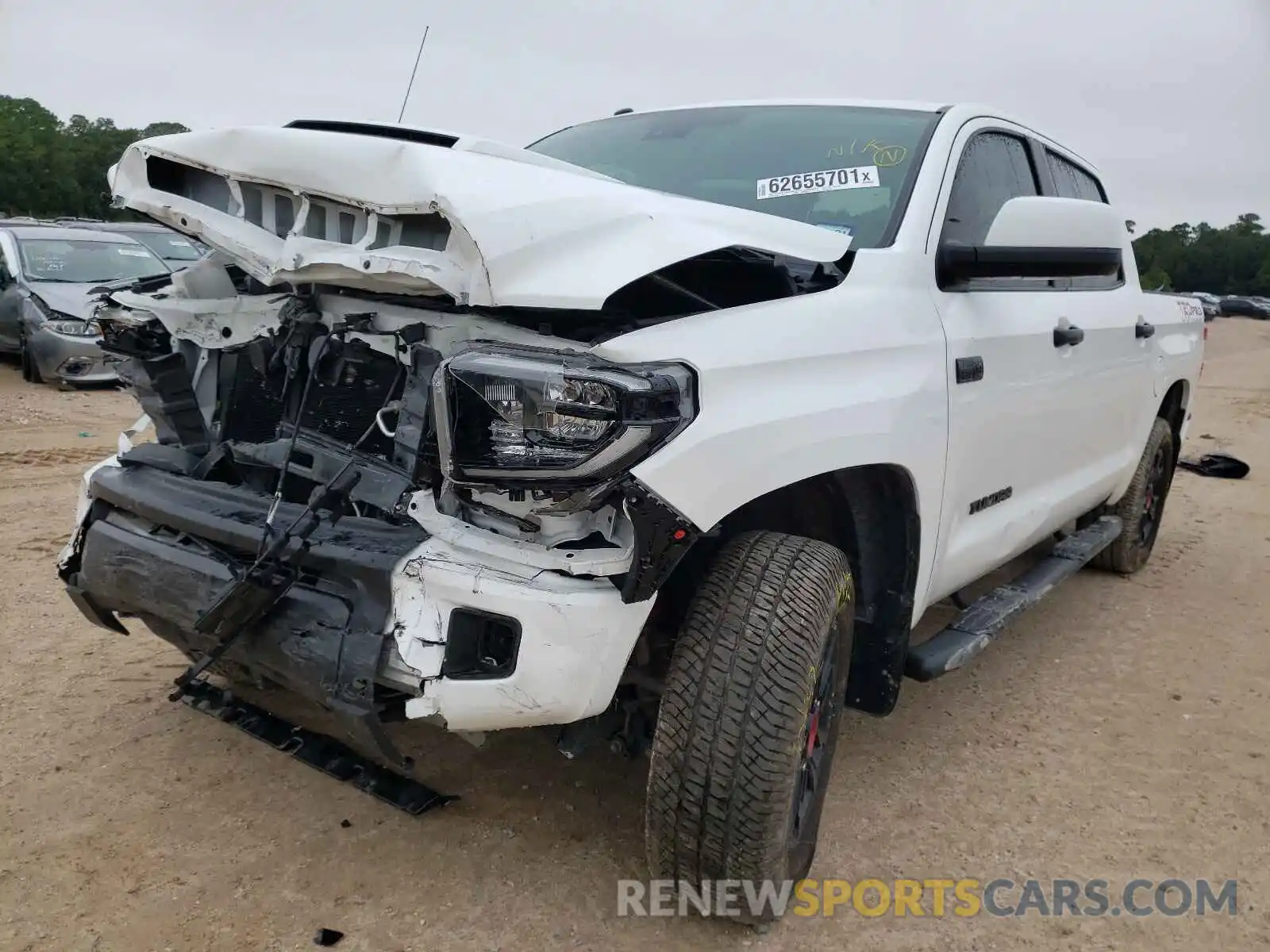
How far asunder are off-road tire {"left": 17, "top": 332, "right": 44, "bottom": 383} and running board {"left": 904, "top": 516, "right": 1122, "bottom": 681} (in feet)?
31.2

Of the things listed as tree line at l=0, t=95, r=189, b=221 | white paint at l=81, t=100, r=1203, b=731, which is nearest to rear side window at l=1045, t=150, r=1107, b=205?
white paint at l=81, t=100, r=1203, b=731

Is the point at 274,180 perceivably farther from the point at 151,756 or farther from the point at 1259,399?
the point at 1259,399

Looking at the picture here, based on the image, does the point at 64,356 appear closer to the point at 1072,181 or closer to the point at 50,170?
the point at 1072,181

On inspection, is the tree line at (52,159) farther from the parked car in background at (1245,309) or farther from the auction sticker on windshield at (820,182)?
the auction sticker on windshield at (820,182)

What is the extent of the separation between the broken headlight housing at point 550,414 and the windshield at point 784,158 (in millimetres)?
1108

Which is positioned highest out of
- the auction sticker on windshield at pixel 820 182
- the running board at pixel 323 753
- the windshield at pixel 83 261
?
the auction sticker on windshield at pixel 820 182

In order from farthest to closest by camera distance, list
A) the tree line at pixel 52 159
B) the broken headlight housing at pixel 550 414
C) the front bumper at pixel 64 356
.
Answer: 1. the tree line at pixel 52 159
2. the front bumper at pixel 64 356
3. the broken headlight housing at pixel 550 414

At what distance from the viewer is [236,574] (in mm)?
2150

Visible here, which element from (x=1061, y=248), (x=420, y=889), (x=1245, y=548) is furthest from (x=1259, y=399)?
→ (x=420, y=889)

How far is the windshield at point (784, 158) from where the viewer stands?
287 cm

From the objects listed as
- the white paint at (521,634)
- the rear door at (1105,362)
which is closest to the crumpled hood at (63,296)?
the rear door at (1105,362)

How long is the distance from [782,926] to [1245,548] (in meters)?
4.95

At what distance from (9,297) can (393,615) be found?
34.1ft

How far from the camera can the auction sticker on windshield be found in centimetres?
291
